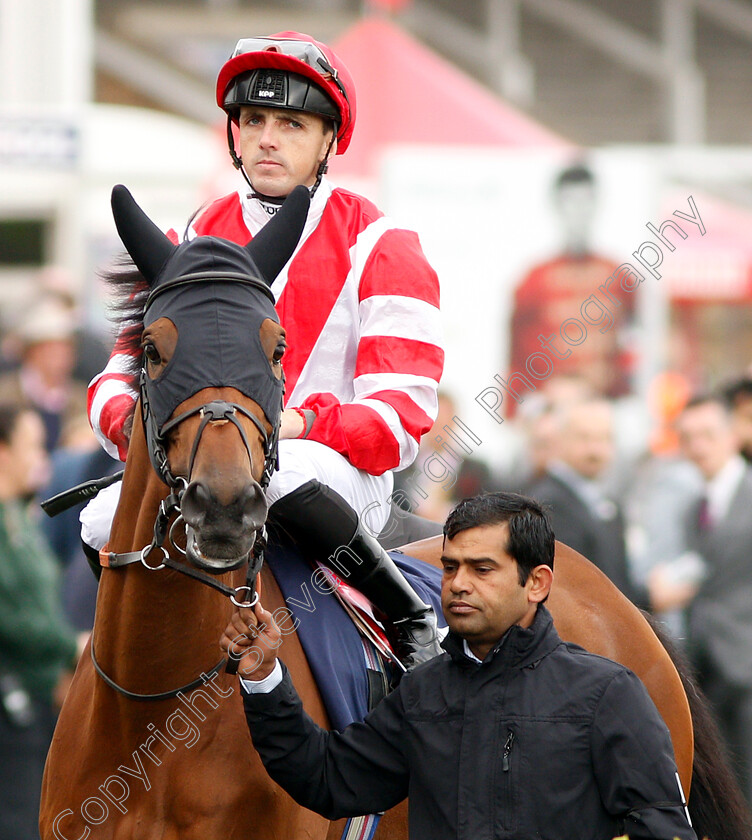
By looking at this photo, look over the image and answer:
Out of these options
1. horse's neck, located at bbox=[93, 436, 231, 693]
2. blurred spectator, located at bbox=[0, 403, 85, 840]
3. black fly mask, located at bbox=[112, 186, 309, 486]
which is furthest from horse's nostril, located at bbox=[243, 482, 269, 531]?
blurred spectator, located at bbox=[0, 403, 85, 840]

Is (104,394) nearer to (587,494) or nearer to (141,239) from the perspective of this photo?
(141,239)

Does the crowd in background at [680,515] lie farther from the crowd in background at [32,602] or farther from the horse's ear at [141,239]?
the horse's ear at [141,239]

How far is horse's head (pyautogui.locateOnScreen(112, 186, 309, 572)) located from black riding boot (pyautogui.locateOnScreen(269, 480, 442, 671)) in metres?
0.47

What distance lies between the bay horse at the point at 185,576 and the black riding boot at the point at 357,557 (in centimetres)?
18

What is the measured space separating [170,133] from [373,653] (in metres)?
11.4

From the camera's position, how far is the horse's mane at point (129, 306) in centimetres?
311

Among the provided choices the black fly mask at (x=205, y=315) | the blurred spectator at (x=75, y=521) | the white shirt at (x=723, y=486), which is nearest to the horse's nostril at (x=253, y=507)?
the black fly mask at (x=205, y=315)

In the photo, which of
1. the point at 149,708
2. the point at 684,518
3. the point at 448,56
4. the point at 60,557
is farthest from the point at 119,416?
the point at 448,56

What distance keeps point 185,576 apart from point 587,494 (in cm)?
386

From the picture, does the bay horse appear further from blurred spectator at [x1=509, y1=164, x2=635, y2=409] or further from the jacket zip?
blurred spectator at [x1=509, y1=164, x2=635, y2=409]

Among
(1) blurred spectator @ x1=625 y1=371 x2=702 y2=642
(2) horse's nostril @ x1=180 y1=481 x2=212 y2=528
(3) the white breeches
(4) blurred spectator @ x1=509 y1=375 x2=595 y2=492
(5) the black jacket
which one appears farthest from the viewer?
(4) blurred spectator @ x1=509 y1=375 x2=595 y2=492

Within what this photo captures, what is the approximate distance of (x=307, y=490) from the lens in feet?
10.9

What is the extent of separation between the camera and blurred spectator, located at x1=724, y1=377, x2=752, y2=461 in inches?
278

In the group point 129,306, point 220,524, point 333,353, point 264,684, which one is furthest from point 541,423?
point 220,524
